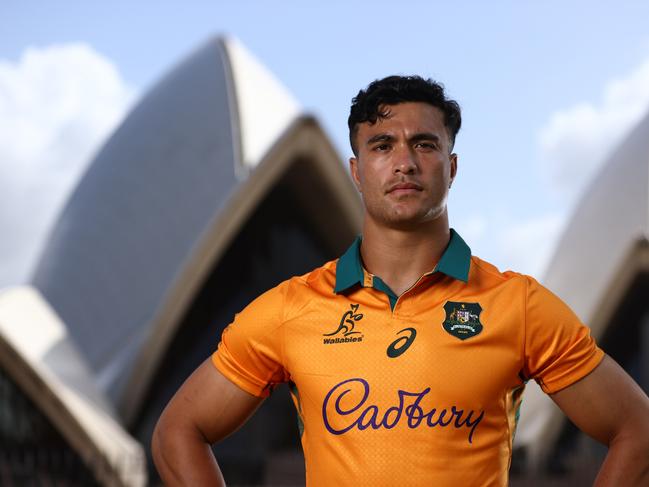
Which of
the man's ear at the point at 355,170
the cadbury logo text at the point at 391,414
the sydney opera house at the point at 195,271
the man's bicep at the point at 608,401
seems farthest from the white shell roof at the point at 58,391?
the man's bicep at the point at 608,401

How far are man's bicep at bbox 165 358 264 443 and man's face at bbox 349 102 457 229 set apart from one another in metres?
0.50

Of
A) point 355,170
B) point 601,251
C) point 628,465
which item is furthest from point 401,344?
point 601,251

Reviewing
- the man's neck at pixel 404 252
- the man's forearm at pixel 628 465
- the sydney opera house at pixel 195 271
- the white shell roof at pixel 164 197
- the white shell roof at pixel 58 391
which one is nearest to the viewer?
the man's forearm at pixel 628 465

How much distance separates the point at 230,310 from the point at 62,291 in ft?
14.4

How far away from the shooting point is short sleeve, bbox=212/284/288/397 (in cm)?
207

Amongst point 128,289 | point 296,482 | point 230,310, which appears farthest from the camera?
point 128,289

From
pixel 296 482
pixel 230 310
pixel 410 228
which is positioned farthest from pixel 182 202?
pixel 410 228

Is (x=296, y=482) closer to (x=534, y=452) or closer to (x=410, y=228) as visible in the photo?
(x=534, y=452)

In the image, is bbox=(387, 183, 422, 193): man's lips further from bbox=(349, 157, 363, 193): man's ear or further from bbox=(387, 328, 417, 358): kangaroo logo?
bbox=(387, 328, 417, 358): kangaroo logo

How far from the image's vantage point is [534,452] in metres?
14.0

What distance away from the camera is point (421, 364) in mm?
1926

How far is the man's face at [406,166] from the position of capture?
6.38 ft

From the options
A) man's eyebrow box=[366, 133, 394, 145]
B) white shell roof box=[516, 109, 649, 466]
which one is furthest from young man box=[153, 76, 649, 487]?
white shell roof box=[516, 109, 649, 466]

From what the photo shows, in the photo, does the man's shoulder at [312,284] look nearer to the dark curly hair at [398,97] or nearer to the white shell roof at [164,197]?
the dark curly hair at [398,97]
